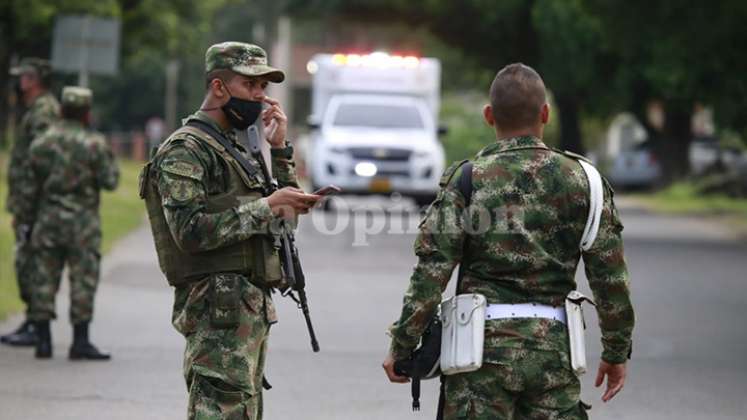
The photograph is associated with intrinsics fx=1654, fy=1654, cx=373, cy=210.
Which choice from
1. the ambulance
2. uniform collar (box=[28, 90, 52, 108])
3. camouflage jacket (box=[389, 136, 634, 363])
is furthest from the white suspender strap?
the ambulance

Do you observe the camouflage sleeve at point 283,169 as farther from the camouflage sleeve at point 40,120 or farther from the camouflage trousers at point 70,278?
the camouflage sleeve at point 40,120

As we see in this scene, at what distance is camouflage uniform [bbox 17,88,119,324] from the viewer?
1103cm

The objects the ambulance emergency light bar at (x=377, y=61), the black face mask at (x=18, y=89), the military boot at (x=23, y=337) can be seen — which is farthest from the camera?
the ambulance emergency light bar at (x=377, y=61)

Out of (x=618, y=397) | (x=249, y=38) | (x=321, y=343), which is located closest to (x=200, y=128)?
(x=618, y=397)

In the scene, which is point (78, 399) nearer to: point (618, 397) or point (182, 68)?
point (618, 397)

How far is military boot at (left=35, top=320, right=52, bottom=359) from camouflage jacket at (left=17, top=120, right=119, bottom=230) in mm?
687

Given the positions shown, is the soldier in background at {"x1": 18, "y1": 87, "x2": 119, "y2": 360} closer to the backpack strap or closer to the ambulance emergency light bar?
the backpack strap

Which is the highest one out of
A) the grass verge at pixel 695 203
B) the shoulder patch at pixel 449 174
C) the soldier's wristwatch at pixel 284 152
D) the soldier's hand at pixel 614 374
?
→ the shoulder patch at pixel 449 174

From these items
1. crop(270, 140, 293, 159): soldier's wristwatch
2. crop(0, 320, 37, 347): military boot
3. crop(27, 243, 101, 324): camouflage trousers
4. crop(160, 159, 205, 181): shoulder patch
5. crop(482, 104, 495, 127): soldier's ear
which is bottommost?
crop(0, 320, 37, 347): military boot

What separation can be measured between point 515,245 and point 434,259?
11.0 inches

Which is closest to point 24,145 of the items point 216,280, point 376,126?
point 216,280

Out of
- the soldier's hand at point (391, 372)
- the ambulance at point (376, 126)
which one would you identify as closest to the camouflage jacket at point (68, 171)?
the soldier's hand at point (391, 372)

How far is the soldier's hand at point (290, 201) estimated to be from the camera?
5.88 metres

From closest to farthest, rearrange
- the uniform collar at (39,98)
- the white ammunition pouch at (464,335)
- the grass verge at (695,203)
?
the white ammunition pouch at (464,335) → the uniform collar at (39,98) → the grass verge at (695,203)
